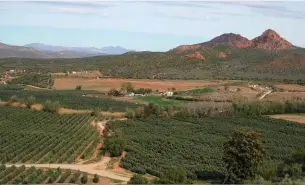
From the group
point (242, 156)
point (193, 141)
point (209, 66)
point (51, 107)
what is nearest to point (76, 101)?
point (51, 107)

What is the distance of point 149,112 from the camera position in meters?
75.2

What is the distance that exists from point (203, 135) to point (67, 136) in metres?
17.6

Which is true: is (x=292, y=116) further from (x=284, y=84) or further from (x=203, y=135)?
(x=284, y=84)

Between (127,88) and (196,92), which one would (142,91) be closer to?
(127,88)

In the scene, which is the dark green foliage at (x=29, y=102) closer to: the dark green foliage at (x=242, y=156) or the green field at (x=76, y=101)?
the green field at (x=76, y=101)

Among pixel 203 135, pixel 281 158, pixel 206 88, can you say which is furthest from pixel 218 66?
pixel 281 158

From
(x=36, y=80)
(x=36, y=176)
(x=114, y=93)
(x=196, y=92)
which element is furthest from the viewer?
(x=36, y=80)

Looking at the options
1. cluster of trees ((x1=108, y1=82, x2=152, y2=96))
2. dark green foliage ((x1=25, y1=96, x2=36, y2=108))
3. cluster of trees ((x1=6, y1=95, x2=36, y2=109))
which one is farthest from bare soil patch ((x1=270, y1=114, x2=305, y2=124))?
cluster of trees ((x1=6, y1=95, x2=36, y2=109))

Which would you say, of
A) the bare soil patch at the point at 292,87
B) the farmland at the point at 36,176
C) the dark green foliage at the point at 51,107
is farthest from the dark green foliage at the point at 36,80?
the farmland at the point at 36,176

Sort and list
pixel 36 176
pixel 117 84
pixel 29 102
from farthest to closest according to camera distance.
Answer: pixel 117 84
pixel 29 102
pixel 36 176

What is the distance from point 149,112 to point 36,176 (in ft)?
139

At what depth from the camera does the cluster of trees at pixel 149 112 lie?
73812 mm

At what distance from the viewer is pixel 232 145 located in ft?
117

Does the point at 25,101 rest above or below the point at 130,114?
below
